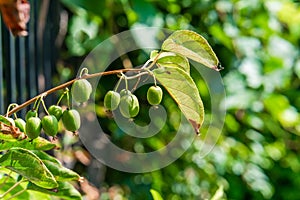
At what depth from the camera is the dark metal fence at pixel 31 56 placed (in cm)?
181

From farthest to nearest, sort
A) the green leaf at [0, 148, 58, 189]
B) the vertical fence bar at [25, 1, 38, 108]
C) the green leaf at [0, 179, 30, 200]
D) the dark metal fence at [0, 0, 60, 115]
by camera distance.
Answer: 1. the vertical fence bar at [25, 1, 38, 108]
2. the dark metal fence at [0, 0, 60, 115]
3. the green leaf at [0, 179, 30, 200]
4. the green leaf at [0, 148, 58, 189]

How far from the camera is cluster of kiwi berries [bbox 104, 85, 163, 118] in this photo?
784mm

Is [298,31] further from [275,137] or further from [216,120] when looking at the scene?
[216,120]

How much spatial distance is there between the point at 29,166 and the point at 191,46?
8.2 inches

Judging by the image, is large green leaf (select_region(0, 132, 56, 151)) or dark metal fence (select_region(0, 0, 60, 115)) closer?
large green leaf (select_region(0, 132, 56, 151))

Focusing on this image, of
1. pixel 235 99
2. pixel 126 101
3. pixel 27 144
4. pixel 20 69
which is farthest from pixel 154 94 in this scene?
pixel 235 99

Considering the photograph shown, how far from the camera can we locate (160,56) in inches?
31.2

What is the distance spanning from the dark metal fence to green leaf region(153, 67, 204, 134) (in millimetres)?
921

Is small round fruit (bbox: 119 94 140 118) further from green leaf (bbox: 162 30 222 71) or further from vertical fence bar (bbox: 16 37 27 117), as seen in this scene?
vertical fence bar (bbox: 16 37 27 117)

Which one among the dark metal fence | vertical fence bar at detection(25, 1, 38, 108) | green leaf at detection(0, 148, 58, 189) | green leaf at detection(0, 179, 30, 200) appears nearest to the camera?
green leaf at detection(0, 148, 58, 189)

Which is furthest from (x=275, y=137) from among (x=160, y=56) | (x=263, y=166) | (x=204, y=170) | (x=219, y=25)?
(x=160, y=56)

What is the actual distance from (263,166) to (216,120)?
431 millimetres

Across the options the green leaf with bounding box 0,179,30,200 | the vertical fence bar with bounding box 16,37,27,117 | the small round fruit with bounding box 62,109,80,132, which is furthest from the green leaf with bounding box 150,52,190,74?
the vertical fence bar with bounding box 16,37,27,117

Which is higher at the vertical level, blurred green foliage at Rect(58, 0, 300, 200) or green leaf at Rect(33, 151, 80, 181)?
green leaf at Rect(33, 151, 80, 181)
